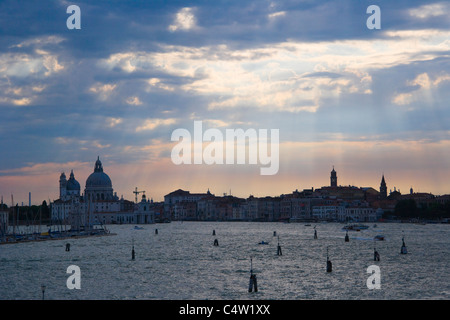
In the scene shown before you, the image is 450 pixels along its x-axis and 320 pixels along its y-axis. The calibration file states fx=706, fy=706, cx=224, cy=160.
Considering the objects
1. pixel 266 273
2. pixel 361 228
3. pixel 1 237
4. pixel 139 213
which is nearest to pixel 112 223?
pixel 139 213

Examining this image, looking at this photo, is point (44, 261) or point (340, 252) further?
point (340, 252)

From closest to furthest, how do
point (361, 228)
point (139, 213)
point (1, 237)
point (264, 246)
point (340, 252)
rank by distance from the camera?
1. point (340, 252)
2. point (264, 246)
3. point (1, 237)
4. point (361, 228)
5. point (139, 213)

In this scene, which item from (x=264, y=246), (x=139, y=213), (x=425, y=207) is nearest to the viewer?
(x=264, y=246)
